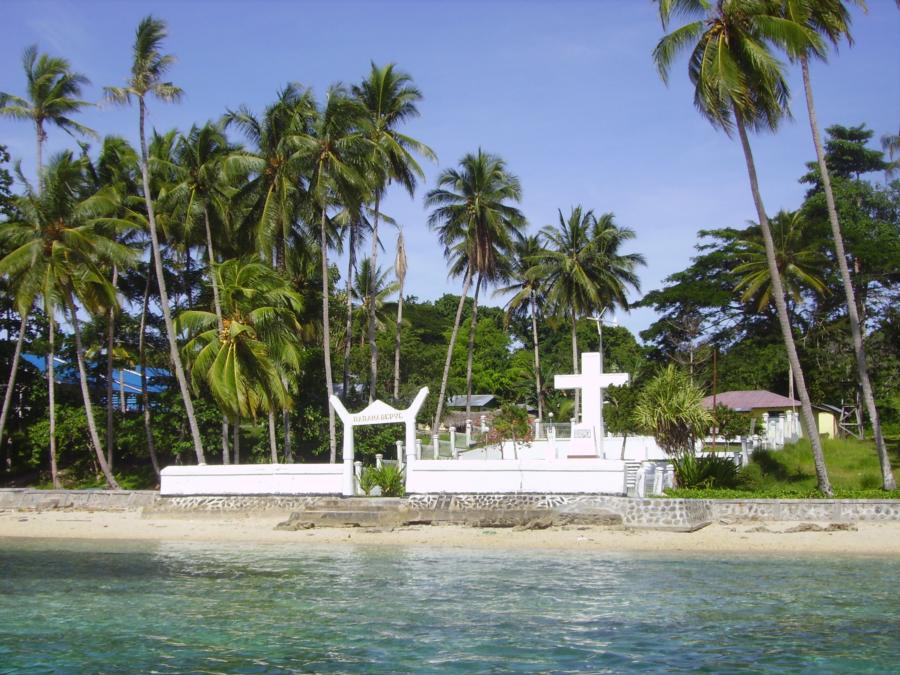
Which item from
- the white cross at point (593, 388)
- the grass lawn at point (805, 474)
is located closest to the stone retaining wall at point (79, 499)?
the white cross at point (593, 388)

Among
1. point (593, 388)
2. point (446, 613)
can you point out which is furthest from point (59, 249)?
point (446, 613)

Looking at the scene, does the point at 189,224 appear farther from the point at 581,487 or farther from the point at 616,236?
the point at 616,236

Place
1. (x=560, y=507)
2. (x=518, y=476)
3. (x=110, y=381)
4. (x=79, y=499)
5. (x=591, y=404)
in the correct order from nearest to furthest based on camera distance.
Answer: (x=560, y=507)
(x=518, y=476)
(x=591, y=404)
(x=79, y=499)
(x=110, y=381)

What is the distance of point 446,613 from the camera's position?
44.1 ft

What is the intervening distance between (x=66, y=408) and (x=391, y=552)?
824 inches

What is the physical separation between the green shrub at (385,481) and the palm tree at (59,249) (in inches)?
425

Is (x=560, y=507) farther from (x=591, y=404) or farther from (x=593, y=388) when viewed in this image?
(x=593, y=388)

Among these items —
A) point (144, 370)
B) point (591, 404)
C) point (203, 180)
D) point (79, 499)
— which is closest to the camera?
point (591, 404)

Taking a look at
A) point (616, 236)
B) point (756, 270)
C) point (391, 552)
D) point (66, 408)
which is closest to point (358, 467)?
point (391, 552)

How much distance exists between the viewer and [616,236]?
46469mm

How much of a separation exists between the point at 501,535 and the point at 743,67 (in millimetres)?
13677

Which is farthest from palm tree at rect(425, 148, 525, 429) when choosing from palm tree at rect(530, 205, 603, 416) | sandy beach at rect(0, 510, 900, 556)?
sandy beach at rect(0, 510, 900, 556)

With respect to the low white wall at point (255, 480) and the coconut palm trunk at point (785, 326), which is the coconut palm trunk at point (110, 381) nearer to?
the low white wall at point (255, 480)

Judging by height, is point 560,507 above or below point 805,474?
below
